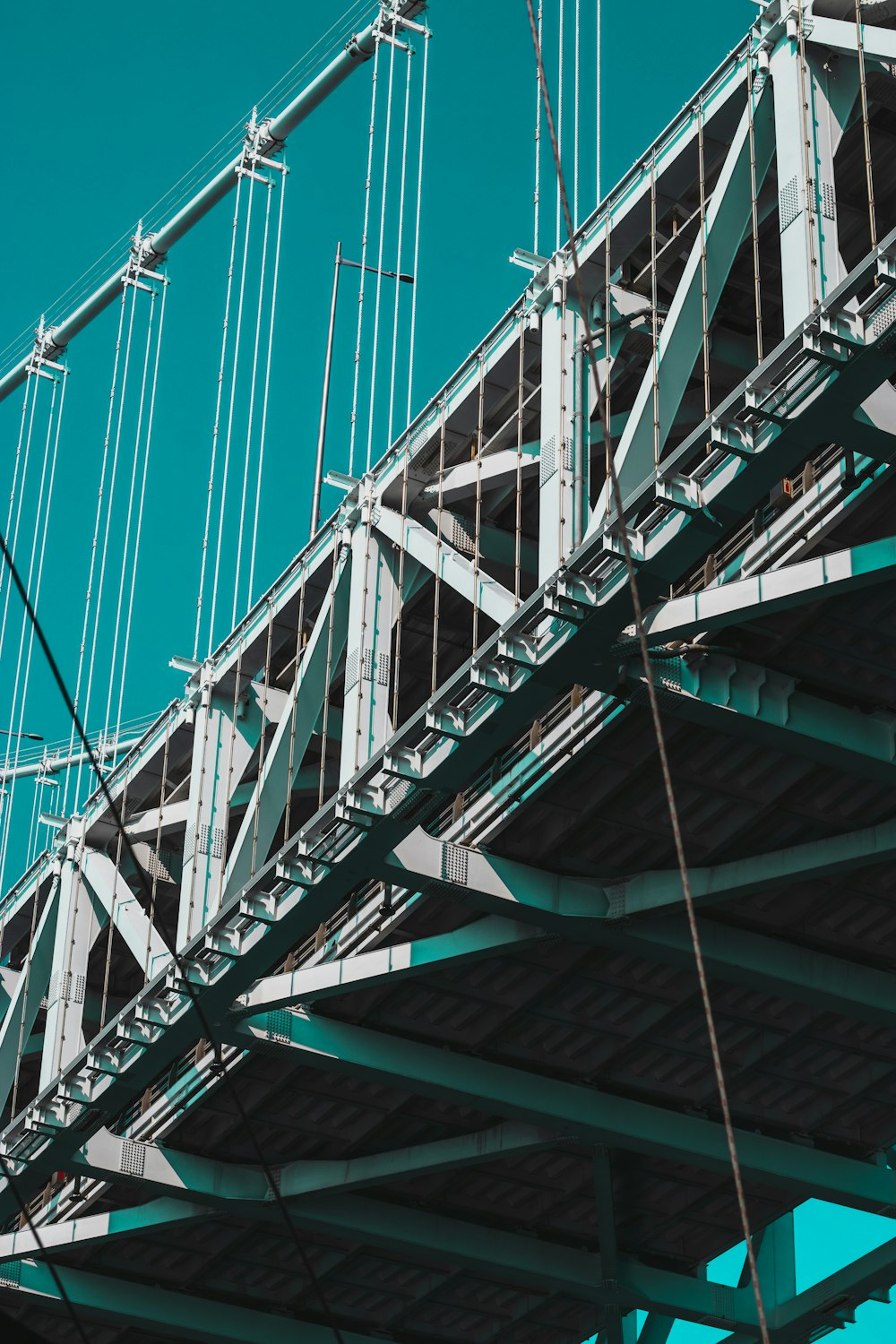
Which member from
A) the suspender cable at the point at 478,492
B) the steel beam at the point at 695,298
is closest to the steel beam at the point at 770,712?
the steel beam at the point at 695,298

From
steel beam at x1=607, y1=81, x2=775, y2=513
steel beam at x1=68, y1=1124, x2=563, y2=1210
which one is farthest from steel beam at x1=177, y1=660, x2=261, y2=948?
steel beam at x1=607, y1=81, x2=775, y2=513

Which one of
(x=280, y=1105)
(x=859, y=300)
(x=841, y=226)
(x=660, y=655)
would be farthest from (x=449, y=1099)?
(x=859, y=300)

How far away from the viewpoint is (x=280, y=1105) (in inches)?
1165

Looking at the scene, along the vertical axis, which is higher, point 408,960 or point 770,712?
point 770,712

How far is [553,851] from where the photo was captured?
2447cm

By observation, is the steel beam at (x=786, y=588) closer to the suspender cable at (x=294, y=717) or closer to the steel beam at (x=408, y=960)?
the steel beam at (x=408, y=960)

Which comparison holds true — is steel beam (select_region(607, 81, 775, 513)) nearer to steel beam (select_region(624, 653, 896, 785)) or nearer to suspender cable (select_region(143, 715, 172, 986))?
steel beam (select_region(624, 653, 896, 785))

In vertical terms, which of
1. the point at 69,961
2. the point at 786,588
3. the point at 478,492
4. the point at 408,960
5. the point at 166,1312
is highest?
the point at 69,961

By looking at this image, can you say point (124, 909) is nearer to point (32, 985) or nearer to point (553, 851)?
point (32, 985)

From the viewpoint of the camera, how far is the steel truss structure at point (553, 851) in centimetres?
2042

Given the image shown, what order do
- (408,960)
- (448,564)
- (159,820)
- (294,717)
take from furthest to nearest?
(159,820) → (294,717) → (408,960) → (448,564)

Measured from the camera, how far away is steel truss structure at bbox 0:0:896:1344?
20.4 m

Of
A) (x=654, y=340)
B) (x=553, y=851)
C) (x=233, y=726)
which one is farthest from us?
(x=233, y=726)

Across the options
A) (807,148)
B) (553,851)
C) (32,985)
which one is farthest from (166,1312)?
(807,148)
